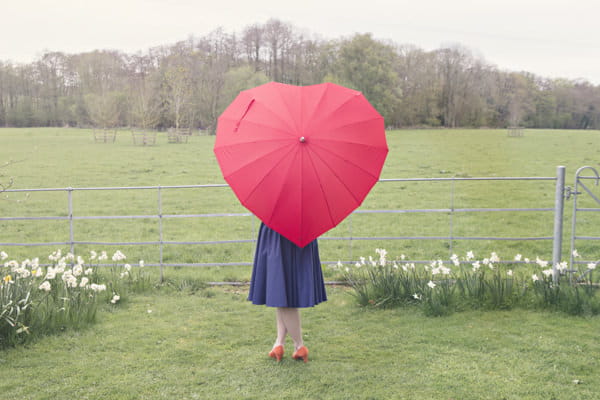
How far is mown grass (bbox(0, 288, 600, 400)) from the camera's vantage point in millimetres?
3566

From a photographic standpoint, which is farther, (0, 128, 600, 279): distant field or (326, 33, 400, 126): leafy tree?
(326, 33, 400, 126): leafy tree

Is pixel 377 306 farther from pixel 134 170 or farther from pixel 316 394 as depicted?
pixel 134 170

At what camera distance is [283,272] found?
382 cm

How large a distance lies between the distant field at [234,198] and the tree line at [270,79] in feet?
3.58

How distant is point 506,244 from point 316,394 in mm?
7330

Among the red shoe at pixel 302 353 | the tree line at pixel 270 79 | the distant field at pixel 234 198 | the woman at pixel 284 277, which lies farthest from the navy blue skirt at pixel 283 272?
the tree line at pixel 270 79

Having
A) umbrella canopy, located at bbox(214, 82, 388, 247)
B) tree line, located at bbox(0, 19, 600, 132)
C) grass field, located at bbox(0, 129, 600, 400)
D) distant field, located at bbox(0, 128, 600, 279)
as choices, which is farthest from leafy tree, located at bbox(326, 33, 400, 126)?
umbrella canopy, located at bbox(214, 82, 388, 247)

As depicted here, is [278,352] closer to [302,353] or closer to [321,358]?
[302,353]

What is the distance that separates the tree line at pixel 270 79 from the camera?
15.6 meters

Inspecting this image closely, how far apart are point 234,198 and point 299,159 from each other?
11.8 meters

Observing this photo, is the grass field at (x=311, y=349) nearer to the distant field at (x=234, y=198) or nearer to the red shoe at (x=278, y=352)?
the red shoe at (x=278, y=352)

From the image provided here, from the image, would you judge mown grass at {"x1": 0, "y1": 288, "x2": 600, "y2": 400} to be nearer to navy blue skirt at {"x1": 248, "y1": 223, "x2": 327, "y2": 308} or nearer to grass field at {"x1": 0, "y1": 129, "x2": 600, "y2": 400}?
grass field at {"x1": 0, "y1": 129, "x2": 600, "y2": 400}

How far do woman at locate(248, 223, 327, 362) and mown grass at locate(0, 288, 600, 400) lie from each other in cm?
53

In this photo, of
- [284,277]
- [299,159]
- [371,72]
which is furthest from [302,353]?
[371,72]
